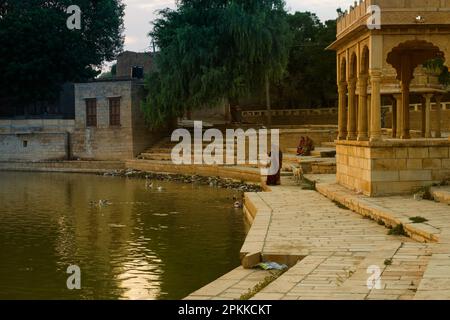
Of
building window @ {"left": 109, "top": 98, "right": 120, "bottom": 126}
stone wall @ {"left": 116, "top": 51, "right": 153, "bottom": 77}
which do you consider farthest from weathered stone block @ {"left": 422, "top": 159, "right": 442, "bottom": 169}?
stone wall @ {"left": 116, "top": 51, "right": 153, "bottom": 77}

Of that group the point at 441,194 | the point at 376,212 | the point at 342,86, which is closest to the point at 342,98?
the point at 342,86

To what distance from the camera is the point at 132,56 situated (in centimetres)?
5284

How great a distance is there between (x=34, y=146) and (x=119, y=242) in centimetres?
2811

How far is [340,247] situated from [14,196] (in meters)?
15.7

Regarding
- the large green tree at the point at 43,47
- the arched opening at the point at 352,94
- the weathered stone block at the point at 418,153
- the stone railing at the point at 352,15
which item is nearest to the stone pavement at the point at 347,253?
the weathered stone block at the point at 418,153

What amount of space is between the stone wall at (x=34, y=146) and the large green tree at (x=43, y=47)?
5.65 metres

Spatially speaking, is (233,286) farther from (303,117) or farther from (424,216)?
(303,117)

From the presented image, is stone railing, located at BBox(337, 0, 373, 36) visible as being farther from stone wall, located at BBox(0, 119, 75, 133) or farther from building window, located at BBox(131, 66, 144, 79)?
building window, located at BBox(131, 66, 144, 79)

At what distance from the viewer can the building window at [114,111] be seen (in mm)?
38000

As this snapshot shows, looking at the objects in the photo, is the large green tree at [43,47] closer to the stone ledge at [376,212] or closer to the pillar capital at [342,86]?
the pillar capital at [342,86]

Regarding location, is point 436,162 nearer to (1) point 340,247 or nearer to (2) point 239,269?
(1) point 340,247

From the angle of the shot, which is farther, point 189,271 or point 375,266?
point 189,271

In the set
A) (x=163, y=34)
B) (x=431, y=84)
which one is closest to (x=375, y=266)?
(x=431, y=84)

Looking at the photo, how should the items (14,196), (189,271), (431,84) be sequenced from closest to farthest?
A: (189,271), (14,196), (431,84)
